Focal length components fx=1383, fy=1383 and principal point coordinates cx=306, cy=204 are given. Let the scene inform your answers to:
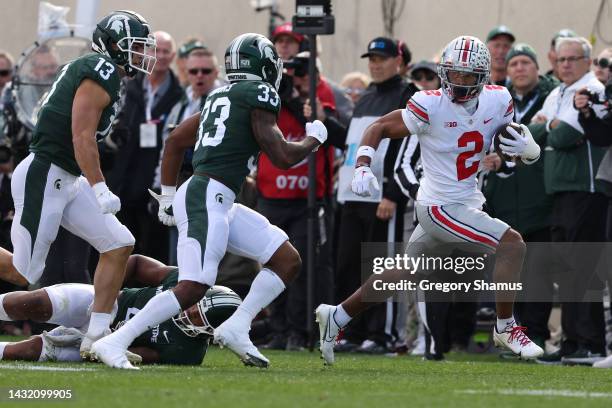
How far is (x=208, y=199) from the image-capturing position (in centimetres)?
746

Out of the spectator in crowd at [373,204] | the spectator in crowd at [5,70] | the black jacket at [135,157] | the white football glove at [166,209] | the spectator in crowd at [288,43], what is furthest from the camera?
the spectator in crowd at [5,70]

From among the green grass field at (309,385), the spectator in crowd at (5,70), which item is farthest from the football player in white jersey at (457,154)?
the spectator in crowd at (5,70)

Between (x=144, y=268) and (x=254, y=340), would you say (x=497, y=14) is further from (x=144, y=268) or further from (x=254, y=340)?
(x=144, y=268)

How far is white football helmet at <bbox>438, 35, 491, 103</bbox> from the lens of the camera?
8.29 m

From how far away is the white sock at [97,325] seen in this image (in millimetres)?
7578

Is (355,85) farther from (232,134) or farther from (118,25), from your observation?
(232,134)

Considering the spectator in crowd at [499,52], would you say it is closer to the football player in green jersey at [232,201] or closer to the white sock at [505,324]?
the white sock at [505,324]

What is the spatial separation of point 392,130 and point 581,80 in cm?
215

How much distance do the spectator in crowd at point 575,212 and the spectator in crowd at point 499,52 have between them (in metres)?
1.16

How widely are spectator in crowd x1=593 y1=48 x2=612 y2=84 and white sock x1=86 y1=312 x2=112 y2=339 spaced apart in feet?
13.3

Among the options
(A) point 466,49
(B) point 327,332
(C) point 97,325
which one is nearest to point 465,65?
(A) point 466,49

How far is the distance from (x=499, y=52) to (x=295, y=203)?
207 cm

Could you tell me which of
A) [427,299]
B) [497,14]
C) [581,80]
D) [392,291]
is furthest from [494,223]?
[497,14]

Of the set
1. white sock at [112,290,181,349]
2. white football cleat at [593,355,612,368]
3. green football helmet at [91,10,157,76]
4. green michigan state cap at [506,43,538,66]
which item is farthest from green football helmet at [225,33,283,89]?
green michigan state cap at [506,43,538,66]
